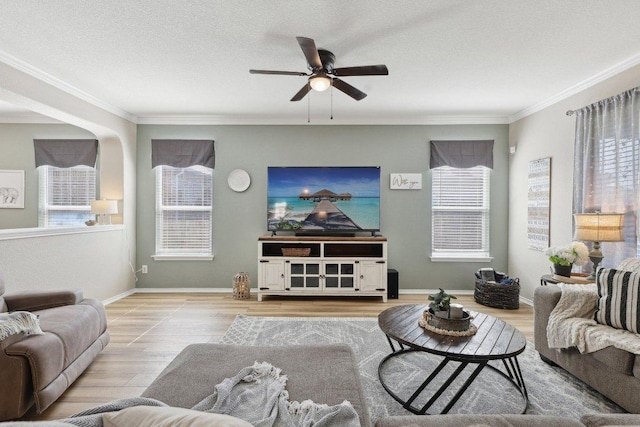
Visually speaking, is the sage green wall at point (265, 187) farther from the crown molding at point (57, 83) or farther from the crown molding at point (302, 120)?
the crown molding at point (57, 83)

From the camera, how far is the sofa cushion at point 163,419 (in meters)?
0.69

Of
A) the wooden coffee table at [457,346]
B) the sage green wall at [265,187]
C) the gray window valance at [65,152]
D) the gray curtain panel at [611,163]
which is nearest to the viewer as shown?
the wooden coffee table at [457,346]

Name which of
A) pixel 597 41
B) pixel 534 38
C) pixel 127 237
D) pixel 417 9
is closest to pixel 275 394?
pixel 417 9

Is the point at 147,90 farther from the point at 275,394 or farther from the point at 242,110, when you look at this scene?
the point at 275,394

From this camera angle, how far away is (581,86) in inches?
127

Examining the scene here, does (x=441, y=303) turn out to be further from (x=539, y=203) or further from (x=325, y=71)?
(x=539, y=203)

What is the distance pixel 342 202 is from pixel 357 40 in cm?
230

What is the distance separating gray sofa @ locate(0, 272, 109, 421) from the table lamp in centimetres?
410

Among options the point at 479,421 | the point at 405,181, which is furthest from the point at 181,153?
the point at 479,421

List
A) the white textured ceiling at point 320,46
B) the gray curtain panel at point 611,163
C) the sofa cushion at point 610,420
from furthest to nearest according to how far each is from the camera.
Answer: the gray curtain panel at point 611,163 < the white textured ceiling at point 320,46 < the sofa cushion at point 610,420

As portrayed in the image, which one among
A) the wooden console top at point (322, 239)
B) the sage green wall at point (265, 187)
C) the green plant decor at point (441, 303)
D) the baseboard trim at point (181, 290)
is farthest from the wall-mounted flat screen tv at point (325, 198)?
the green plant decor at point (441, 303)

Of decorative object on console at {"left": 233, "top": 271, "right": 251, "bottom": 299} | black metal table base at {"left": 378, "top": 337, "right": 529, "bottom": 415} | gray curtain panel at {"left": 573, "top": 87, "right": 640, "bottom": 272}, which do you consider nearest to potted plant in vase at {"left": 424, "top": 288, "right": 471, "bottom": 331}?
black metal table base at {"left": 378, "top": 337, "right": 529, "bottom": 415}

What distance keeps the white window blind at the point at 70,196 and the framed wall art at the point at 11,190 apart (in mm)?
295

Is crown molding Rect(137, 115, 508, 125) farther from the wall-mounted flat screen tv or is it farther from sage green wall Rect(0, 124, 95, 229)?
sage green wall Rect(0, 124, 95, 229)
